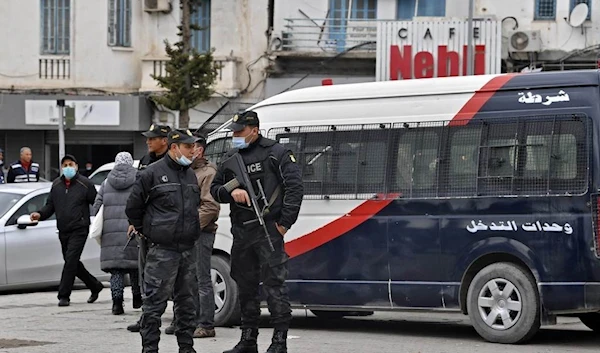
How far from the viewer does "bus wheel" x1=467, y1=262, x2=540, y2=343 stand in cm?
1145

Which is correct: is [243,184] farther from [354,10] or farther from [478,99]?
[354,10]

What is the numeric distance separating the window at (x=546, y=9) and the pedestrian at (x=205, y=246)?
1978 centimetres

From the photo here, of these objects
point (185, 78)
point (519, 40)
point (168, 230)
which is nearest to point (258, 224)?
point (168, 230)

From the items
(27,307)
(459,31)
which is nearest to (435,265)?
(27,307)

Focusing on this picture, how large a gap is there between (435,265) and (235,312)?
2.20 metres

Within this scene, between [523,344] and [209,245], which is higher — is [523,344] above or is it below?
below

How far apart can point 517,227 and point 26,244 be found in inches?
317

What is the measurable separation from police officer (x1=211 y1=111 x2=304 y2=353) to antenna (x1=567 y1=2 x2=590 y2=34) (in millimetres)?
20785

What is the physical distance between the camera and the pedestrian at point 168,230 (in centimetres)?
973

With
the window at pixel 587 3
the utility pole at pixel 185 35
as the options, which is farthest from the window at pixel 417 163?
the window at pixel 587 3

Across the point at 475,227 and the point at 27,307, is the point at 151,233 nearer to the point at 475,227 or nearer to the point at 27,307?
the point at 475,227

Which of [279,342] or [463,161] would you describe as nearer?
[279,342]

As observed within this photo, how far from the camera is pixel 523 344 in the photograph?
38.1 feet

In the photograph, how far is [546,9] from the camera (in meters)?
30.5
